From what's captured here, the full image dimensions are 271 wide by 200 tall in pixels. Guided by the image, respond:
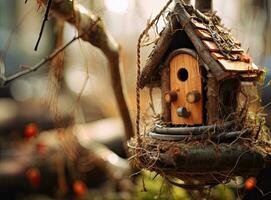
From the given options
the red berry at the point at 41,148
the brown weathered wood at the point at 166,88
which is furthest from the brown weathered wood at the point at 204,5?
the red berry at the point at 41,148

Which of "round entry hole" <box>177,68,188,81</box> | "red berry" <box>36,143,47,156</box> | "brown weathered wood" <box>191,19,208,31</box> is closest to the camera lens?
"brown weathered wood" <box>191,19,208,31</box>

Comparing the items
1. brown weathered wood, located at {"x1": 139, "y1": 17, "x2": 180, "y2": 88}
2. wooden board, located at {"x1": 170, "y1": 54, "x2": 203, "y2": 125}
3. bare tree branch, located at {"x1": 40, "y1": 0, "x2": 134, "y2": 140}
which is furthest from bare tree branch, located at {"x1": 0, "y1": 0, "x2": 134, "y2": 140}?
wooden board, located at {"x1": 170, "y1": 54, "x2": 203, "y2": 125}

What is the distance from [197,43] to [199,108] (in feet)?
0.85

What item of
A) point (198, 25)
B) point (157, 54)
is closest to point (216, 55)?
point (198, 25)

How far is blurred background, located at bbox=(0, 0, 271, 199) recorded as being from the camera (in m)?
2.91

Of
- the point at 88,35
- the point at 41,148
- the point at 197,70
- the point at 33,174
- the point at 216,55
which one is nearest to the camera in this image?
the point at 216,55

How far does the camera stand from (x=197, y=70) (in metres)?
2.03

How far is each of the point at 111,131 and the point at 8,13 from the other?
842 cm

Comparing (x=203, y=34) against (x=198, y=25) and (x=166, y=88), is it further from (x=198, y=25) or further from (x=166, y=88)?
(x=166, y=88)

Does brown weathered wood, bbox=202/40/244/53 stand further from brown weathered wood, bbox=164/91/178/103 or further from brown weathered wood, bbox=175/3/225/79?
brown weathered wood, bbox=164/91/178/103

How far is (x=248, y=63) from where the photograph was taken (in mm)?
2014

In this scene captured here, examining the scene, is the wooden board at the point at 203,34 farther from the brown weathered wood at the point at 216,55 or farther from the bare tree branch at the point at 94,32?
the bare tree branch at the point at 94,32

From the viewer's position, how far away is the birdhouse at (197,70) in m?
1.95

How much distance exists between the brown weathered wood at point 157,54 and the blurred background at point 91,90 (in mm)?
201
